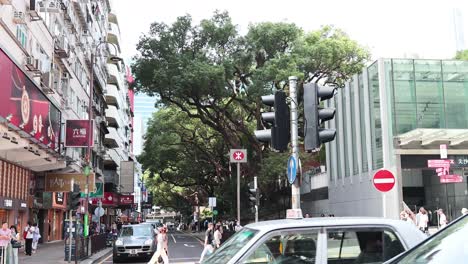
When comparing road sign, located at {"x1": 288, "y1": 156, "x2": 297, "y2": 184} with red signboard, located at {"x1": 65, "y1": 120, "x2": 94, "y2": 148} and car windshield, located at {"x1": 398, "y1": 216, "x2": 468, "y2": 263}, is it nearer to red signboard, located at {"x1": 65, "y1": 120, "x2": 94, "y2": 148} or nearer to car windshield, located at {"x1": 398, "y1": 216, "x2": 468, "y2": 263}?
car windshield, located at {"x1": 398, "y1": 216, "x2": 468, "y2": 263}

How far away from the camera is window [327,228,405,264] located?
18.0 ft

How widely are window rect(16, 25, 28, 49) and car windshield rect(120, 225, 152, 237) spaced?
31.4ft

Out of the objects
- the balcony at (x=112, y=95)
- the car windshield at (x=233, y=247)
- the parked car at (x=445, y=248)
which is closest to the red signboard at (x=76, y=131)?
the car windshield at (x=233, y=247)

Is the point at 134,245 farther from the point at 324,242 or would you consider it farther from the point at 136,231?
the point at 324,242

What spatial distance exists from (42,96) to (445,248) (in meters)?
21.6

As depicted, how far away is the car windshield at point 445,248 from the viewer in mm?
2889

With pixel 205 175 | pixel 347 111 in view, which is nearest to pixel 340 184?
pixel 347 111

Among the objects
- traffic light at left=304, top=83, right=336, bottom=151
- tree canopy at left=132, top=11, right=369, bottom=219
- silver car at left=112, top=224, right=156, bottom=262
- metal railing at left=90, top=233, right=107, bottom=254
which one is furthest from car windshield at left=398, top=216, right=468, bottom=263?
tree canopy at left=132, top=11, right=369, bottom=219

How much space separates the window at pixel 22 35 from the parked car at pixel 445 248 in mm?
23290

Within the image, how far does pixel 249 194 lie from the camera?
1654 inches

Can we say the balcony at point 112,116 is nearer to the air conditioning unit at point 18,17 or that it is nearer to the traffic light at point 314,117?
the air conditioning unit at point 18,17

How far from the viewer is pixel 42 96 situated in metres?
22.4

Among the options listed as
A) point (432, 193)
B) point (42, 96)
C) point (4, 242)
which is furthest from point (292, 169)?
point (432, 193)

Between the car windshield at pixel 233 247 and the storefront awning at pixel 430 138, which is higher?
the storefront awning at pixel 430 138
